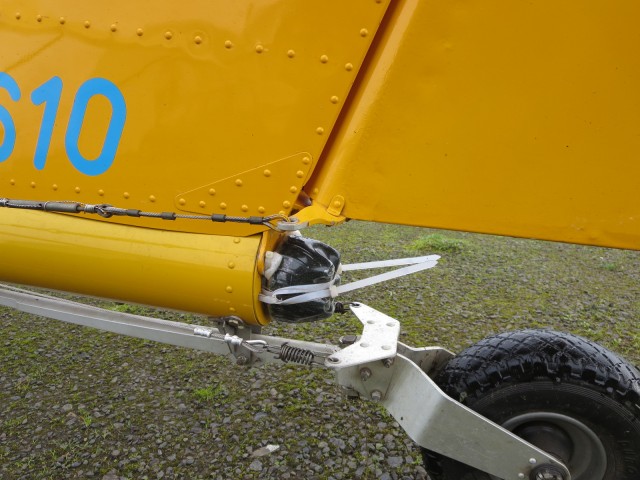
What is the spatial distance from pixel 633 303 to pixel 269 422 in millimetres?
4346

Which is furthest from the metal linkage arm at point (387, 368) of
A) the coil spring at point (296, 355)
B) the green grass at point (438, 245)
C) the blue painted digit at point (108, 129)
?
the green grass at point (438, 245)

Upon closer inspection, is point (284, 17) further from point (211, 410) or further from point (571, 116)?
point (211, 410)

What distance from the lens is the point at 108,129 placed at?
5.82 ft

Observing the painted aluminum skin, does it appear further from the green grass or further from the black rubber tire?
the green grass

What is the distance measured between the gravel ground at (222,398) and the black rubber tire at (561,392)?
926 millimetres

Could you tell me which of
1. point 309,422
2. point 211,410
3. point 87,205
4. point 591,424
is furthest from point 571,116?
point 211,410

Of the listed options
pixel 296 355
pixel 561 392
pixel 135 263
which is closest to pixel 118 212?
pixel 135 263

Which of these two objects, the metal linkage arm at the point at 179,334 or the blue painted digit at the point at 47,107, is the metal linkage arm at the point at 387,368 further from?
the blue painted digit at the point at 47,107

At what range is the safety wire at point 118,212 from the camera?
5.49 feet

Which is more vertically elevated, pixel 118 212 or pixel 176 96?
pixel 176 96

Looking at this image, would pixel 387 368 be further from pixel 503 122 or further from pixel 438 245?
pixel 438 245

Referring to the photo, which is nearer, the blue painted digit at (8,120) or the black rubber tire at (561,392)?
the black rubber tire at (561,392)

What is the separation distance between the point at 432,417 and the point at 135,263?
48.6 inches

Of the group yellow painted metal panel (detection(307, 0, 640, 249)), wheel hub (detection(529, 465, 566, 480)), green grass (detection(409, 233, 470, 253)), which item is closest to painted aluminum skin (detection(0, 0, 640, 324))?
yellow painted metal panel (detection(307, 0, 640, 249))
